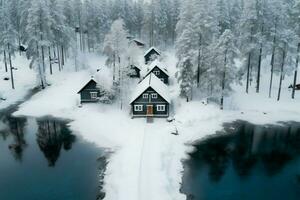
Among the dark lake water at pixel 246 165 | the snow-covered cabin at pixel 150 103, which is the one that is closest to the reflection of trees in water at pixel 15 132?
the snow-covered cabin at pixel 150 103

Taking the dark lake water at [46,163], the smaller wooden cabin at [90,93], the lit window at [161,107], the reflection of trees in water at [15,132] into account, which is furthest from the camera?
the smaller wooden cabin at [90,93]

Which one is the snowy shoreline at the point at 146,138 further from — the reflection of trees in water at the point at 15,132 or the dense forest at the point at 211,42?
the dense forest at the point at 211,42

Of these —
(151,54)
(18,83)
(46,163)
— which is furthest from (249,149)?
(18,83)

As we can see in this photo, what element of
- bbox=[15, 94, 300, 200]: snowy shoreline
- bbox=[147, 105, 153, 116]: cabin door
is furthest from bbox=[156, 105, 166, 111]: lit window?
bbox=[15, 94, 300, 200]: snowy shoreline

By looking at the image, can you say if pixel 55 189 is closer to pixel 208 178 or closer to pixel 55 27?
pixel 208 178

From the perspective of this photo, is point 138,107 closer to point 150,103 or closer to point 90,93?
point 150,103

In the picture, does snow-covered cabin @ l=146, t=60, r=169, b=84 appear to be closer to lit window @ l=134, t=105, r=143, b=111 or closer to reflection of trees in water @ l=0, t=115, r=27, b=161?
lit window @ l=134, t=105, r=143, b=111
